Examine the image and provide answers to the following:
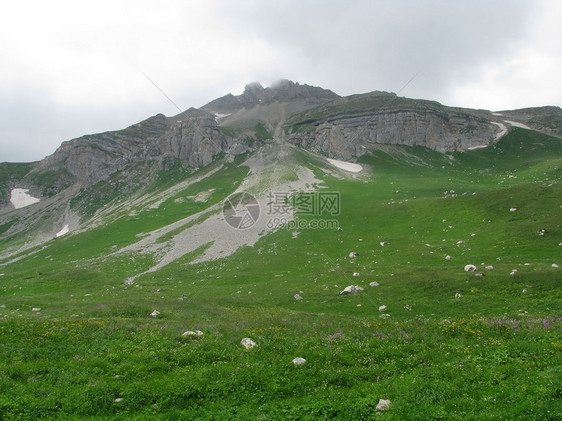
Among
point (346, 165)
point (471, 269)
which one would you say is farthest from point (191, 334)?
point (346, 165)

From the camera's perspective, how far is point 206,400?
40.4 feet

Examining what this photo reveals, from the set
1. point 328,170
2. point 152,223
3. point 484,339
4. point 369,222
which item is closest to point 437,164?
point 328,170

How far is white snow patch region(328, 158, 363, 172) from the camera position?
168 metres

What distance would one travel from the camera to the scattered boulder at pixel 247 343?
674 inches

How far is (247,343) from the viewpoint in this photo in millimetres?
17438

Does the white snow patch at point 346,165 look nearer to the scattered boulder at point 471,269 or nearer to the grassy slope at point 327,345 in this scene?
the grassy slope at point 327,345

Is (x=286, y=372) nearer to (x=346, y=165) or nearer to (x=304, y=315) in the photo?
(x=304, y=315)

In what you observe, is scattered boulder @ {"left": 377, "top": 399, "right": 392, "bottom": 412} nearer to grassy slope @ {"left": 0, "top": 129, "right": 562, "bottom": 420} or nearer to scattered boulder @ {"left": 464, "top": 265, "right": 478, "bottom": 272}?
grassy slope @ {"left": 0, "top": 129, "right": 562, "bottom": 420}

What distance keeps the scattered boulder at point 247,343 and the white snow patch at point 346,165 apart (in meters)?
155

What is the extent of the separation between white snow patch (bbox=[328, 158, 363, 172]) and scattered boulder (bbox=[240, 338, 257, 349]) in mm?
154655

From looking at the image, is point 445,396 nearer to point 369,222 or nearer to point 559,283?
point 559,283

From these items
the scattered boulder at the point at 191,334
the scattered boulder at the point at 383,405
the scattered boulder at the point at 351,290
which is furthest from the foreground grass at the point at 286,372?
the scattered boulder at the point at 351,290

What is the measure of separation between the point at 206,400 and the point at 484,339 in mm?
13560

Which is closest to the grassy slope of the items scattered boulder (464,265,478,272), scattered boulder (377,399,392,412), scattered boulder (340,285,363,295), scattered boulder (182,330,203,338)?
scattered boulder (377,399,392,412)
